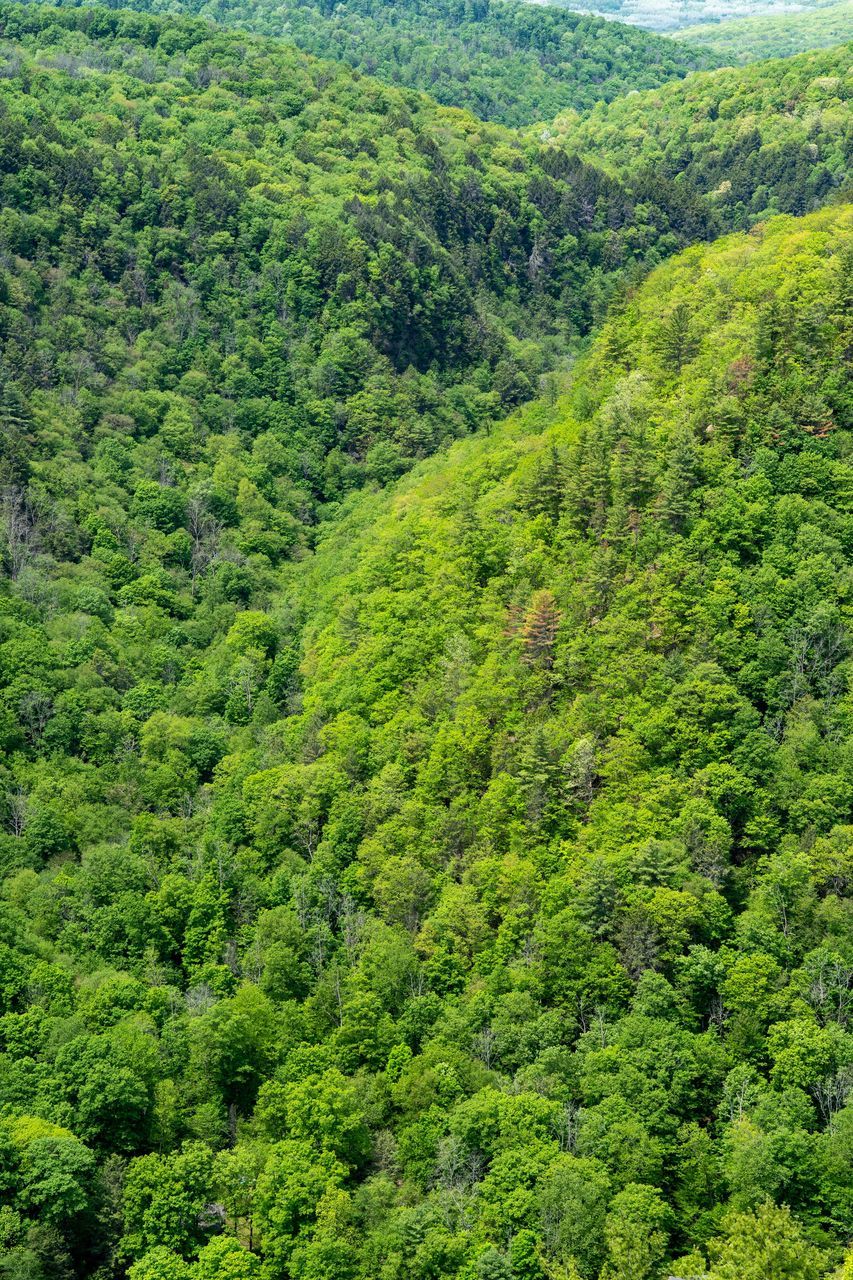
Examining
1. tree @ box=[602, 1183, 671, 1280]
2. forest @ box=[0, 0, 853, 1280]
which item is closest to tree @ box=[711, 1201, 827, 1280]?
forest @ box=[0, 0, 853, 1280]

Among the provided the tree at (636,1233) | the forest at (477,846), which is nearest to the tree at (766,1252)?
the forest at (477,846)

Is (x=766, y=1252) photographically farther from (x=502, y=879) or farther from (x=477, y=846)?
(x=477, y=846)

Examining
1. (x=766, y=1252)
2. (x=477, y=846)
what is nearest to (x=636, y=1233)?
(x=766, y=1252)

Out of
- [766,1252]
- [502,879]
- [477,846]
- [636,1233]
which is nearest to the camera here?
[766,1252]

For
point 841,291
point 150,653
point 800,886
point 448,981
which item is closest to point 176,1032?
point 448,981

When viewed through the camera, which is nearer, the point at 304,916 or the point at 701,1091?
the point at 701,1091

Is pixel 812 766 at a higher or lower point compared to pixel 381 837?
higher

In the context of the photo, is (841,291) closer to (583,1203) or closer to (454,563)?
(454,563)

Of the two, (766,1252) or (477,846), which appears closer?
(766,1252)

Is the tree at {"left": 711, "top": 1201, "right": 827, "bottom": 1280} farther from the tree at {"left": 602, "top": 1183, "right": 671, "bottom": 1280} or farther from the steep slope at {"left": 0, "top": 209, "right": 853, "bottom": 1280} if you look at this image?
the tree at {"left": 602, "top": 1183, "right": 671, "bottom": 1280}
